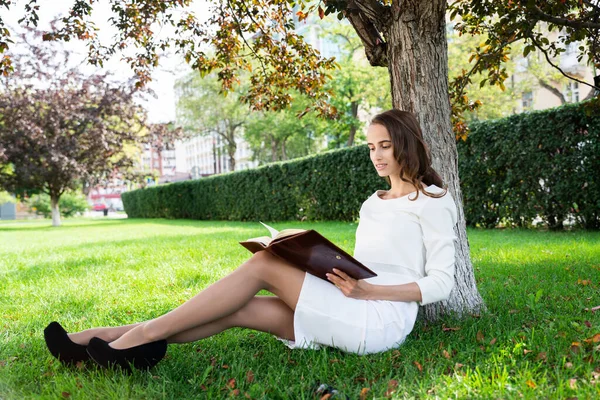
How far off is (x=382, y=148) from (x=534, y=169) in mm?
7439

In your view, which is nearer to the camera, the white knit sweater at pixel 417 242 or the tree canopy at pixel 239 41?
the white knit sweater at pixel 417 242

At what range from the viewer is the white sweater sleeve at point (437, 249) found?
2.85 m

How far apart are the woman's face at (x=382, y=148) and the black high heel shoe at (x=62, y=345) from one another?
1975mm

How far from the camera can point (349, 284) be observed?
277cm

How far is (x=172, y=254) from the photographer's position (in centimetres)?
846

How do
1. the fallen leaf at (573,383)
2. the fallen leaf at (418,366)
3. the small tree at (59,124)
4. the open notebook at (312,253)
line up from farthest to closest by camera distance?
the small tree at (59,124) < the fallen leaf at (418,366) < the open notebook at (312,253) < the fallen leaf at (573,383)

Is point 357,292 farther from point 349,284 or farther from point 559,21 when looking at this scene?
point 559,21

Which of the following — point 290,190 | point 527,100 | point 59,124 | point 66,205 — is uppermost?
point 527,100

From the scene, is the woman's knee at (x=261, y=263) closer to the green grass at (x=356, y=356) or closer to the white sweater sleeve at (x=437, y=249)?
the green grass at (x=356, y=356)

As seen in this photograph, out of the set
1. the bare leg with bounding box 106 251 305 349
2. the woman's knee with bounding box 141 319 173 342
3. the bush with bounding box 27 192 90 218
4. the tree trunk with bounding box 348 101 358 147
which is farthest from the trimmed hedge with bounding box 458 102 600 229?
the bush with bounding box 27 192 90 218

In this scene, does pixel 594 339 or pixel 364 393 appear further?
pixel 594 339

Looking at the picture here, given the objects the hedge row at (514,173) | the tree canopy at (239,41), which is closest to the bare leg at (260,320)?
the tree canopy at (239,41)

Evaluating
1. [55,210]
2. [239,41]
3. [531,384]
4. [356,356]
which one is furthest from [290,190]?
[55,210]

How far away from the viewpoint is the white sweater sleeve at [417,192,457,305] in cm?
285
